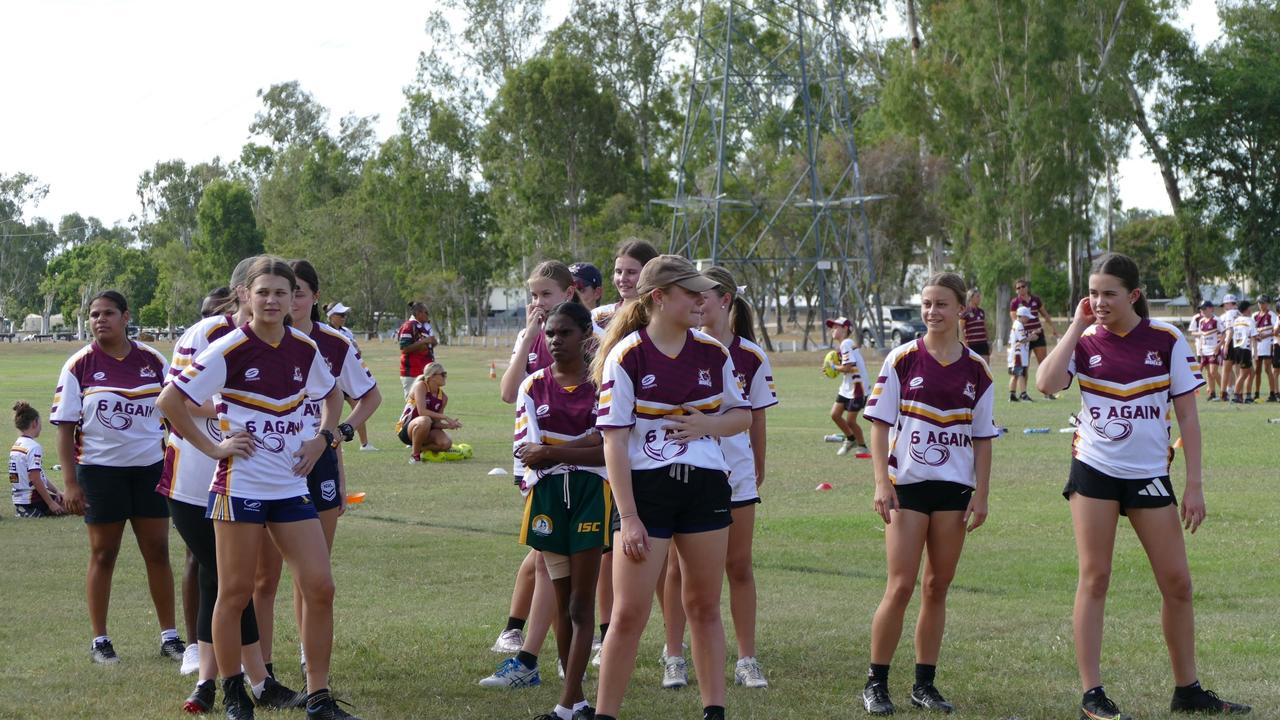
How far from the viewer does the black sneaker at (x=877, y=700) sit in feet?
20.1

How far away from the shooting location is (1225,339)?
26.1 meters

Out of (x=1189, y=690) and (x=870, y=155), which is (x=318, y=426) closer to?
(x=1189, y=690)

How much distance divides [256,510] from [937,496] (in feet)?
9.51

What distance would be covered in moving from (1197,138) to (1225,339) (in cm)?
4021

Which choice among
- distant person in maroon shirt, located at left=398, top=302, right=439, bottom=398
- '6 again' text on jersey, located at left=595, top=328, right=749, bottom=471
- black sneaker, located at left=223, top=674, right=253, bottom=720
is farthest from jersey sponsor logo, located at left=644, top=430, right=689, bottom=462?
distant person in maroon shirt, located at left=398, top=302, right=439, bottom=398

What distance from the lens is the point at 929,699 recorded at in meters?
6.22

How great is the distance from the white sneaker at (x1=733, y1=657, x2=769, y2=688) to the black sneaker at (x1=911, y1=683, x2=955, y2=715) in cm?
74

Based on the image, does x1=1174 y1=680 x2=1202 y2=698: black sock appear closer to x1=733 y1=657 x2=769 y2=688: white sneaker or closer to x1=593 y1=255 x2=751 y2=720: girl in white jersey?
x1=733 y1=657 x2=769 y2=688: white sneaker

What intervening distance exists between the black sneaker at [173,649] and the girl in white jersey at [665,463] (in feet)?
9.81

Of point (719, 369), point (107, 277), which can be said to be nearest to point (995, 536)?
point (719, 369)

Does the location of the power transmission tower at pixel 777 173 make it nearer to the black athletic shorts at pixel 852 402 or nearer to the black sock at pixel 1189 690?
the black athletic shorts at pixel 852 402

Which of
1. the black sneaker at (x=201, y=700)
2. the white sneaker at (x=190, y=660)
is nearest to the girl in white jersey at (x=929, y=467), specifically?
the black sneaker at (x=201, y=700)

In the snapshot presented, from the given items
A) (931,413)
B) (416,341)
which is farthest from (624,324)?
(416,341)

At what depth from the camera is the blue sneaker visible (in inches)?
264
